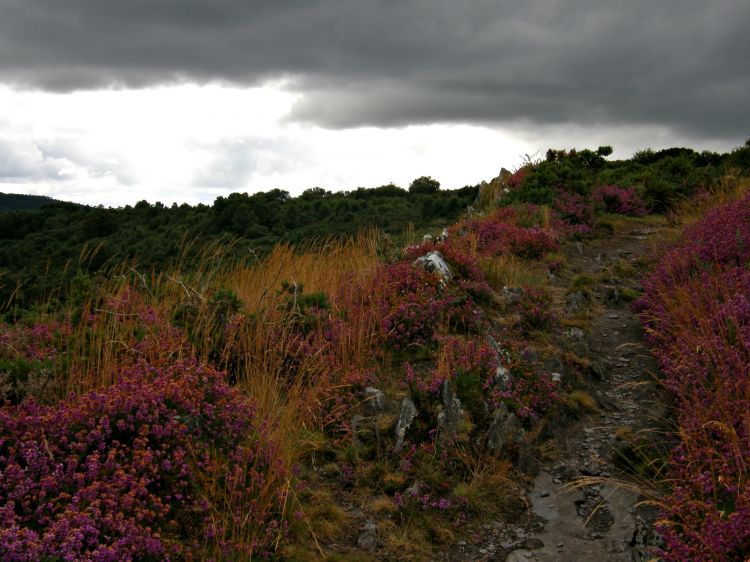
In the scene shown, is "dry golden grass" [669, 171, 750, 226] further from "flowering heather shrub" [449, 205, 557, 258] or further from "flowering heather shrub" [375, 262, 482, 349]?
"flowering heather shrub" [375, 262, 482, 349]

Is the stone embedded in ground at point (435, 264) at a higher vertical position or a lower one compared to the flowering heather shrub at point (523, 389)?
higher

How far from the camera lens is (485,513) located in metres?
5.19

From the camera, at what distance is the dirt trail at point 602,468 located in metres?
4.70

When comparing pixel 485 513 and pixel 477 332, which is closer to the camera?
pixel 485 513

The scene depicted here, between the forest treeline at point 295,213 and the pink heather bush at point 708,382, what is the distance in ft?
23.0

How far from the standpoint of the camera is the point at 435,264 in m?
8.79

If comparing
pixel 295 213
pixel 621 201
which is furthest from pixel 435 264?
pixel 295 213

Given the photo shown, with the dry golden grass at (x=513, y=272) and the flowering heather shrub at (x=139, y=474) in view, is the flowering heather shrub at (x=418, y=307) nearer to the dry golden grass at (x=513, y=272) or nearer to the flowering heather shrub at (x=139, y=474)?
the dry golden grass at (x=513, y=272)

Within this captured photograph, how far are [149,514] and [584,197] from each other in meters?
14.5

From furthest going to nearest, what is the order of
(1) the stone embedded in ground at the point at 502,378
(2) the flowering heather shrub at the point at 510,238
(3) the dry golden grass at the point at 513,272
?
(2) the flowering heather shrub at the point at 510,238
(3) the dry golden grass at the point at 513,272
(1) the stone embedded in ground at the point at 502,378

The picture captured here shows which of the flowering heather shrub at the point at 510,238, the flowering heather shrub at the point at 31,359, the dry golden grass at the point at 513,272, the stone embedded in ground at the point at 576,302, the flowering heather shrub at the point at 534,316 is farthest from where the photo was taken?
the flowering heather shrub at the point at 510,238

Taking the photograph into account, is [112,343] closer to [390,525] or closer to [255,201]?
[390,525]

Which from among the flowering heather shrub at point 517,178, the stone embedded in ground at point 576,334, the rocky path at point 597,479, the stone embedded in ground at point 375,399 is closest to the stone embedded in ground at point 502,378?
the rocky path at point 597,479

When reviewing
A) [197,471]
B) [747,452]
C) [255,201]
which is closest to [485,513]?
[747,452]
